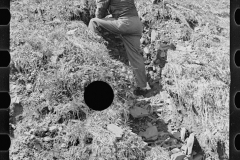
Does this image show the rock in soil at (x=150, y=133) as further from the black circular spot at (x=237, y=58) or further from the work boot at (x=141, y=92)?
the black circular spot at (x=237, y=58)

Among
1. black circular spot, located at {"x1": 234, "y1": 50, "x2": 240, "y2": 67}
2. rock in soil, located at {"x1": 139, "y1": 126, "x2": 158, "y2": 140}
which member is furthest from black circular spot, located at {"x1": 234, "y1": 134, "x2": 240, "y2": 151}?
rock in soil, located at {"x1": 139, "y1": 126, "x2": 158, "y2": 140}

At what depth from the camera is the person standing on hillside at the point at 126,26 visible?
4.28 m

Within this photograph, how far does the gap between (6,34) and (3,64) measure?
14cm

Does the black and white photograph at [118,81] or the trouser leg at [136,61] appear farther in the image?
the trouser leg at [136,61]

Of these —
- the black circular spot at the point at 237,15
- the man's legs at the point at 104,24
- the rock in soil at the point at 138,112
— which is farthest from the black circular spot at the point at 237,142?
the man's legs at the point at 104,24

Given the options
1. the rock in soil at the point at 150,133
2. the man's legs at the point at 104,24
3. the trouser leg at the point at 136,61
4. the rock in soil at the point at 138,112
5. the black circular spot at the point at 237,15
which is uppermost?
the black circular spot at the point at 237,15

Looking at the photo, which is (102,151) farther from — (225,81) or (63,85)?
(225,81)

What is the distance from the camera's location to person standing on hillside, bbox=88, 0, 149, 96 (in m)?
4.28

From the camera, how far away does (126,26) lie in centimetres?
433

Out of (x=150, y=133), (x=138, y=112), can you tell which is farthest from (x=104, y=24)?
(x=150, y=133)

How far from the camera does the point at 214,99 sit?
12.5 ft

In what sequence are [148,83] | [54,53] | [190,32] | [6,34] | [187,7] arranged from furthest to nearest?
[187,7] < [190,32] < [148,83] < [54,53] < [6,34]

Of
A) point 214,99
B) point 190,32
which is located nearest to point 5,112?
point 214,99

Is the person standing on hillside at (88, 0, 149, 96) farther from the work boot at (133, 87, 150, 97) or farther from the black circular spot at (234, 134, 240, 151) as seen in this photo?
the black circular spot at (234, 134, 240, 151)
